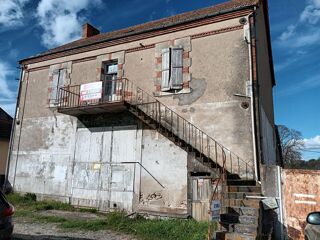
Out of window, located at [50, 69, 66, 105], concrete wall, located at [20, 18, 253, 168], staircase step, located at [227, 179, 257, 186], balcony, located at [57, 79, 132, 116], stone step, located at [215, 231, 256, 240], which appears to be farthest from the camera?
window, located at [50, 69, 66, 105]

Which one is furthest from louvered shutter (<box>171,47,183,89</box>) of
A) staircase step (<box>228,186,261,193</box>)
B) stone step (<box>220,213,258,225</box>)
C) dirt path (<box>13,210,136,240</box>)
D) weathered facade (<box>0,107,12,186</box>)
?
weathered facade (<box>0,107,12,186</box>)

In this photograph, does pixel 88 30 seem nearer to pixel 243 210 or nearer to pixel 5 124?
pixel 5 124

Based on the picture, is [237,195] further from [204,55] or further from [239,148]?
[204,55]

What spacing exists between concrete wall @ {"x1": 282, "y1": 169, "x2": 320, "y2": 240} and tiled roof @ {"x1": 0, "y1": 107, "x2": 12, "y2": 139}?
60.7 feet

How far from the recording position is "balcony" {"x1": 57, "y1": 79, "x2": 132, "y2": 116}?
11353 mm

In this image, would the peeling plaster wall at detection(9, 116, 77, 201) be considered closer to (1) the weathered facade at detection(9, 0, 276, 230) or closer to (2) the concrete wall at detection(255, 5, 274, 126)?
(1) the weathered facade at detection(9, 0, 276, 230)

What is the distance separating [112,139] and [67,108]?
90.1 inches

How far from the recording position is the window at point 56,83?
14.0 meters

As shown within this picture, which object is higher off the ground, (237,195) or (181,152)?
(181,152)

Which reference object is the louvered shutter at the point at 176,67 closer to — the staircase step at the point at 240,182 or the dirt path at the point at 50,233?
the staircase step at the point at 240,182

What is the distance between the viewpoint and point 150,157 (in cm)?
1066

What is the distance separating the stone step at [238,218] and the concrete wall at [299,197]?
49.0 inches

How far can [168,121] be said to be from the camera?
10.9 m

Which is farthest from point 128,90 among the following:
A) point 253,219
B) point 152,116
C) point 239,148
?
point 253,219
